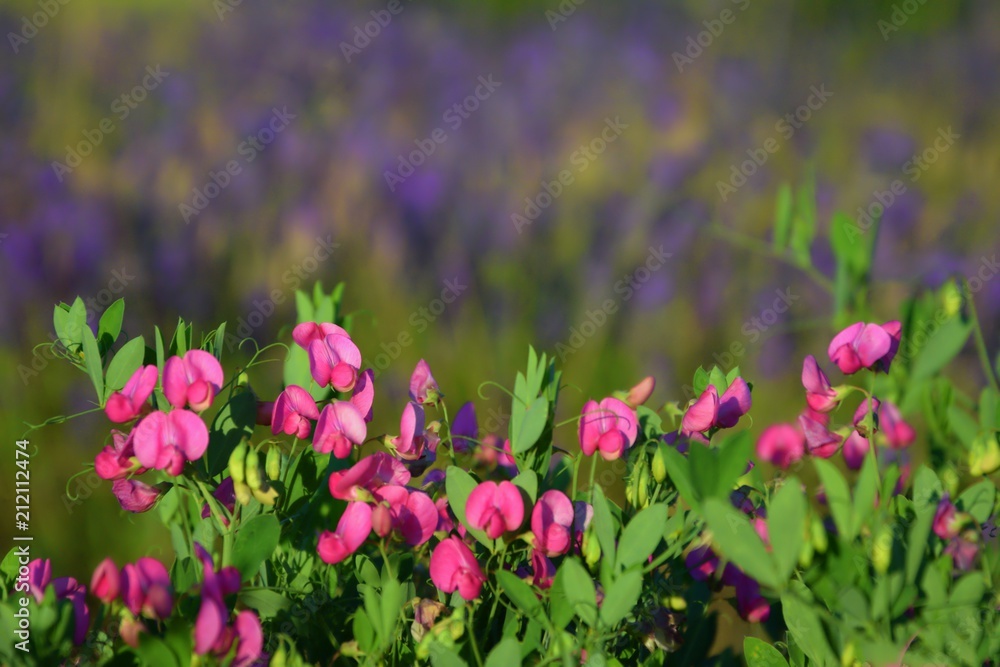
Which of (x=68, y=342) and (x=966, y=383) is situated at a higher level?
(x=68, y=342)

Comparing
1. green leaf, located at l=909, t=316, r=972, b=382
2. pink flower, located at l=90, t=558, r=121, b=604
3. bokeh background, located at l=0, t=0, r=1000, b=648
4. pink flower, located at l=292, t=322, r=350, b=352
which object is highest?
green leaf, located at l=909, t=316, r=972, b=382

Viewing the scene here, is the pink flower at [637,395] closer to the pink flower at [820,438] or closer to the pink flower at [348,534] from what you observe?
the pink flower at [820,438]

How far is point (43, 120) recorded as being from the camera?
262 cm

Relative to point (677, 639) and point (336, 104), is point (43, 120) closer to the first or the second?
point (336, 104)

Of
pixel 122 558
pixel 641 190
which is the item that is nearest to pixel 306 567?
pixel 122 558

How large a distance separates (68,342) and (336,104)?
2284 millimetres

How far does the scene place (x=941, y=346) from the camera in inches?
29.4

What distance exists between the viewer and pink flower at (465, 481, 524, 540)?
2.25 ft

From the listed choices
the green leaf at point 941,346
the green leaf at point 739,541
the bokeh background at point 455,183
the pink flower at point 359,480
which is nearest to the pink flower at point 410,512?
the pink flower at point 359,480

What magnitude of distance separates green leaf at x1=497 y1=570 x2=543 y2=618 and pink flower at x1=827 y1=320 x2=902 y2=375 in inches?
11.7

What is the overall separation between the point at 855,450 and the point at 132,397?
0.64 m

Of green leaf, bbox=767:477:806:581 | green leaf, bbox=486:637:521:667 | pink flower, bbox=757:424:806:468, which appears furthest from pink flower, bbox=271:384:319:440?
pink flower, bbox=757:424:806:468

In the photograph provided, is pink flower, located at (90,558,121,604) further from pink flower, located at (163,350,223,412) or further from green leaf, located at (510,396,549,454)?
green leaf, located at (510,396,549,454)

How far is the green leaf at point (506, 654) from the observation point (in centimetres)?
60
